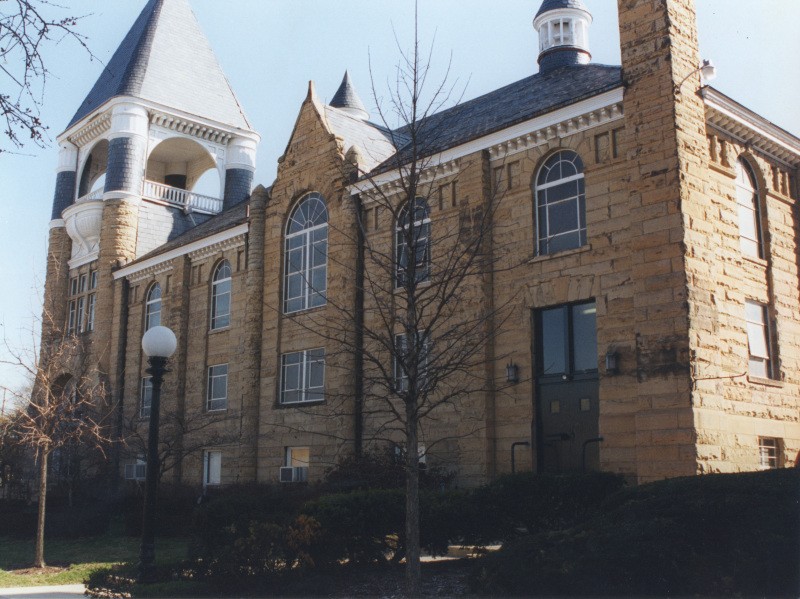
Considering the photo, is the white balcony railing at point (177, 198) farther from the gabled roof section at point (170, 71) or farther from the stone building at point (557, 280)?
the stone building at point (557, 280)

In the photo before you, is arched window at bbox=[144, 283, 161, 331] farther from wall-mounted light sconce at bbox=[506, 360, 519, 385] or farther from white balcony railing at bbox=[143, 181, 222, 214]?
wall-mounted light sconce at bbox=[506, 360, 519, 385]

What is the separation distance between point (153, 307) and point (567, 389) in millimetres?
21773

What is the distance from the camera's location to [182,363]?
105 ft

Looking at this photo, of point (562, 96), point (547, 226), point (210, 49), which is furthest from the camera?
point (210, 49)

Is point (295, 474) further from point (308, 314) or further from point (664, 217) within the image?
point (664, 217)

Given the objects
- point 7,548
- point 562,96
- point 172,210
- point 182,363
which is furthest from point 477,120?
point 172,210

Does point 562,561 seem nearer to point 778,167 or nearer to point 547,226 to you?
point 547,226

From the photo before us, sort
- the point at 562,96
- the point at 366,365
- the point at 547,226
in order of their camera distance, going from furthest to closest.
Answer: the point at 366,365 < the point at 562,96 < the point at 547,226

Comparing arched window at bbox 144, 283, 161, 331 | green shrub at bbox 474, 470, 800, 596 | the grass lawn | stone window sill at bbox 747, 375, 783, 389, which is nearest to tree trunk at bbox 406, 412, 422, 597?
green shrub at bbox 474, 470, 800, 596

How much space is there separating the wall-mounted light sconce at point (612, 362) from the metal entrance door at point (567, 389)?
2.90ft

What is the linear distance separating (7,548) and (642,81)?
19.7m

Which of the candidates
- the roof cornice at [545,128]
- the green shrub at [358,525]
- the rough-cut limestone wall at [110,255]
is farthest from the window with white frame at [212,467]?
the green shrub at [358,525]

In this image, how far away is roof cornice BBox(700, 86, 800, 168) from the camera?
1880 cm

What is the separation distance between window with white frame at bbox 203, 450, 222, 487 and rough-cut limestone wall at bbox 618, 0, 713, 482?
1696cm
